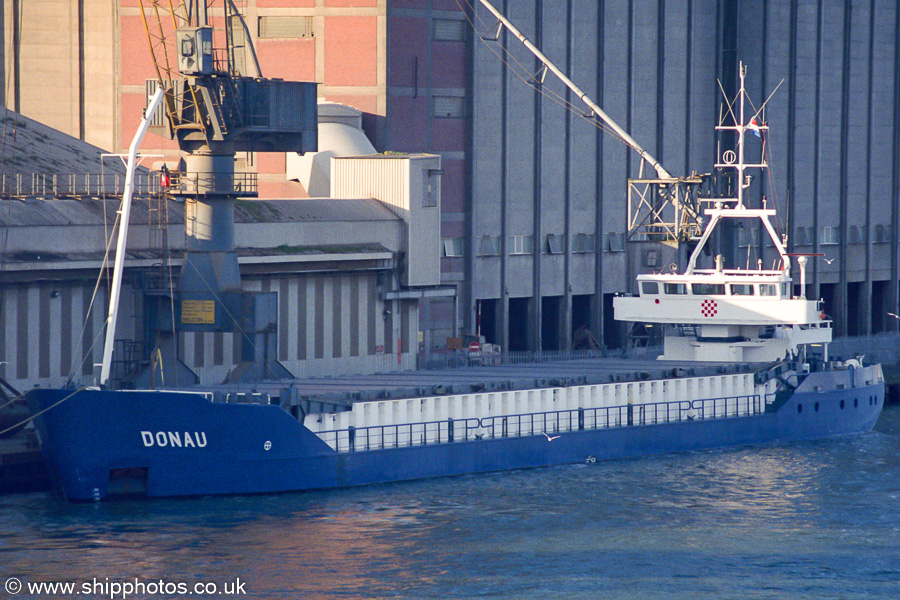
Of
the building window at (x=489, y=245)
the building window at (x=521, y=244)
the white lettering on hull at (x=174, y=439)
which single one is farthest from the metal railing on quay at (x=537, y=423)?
the building window at (x=521, y=244)

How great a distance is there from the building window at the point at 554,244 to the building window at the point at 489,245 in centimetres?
302

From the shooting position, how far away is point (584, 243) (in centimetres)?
7250

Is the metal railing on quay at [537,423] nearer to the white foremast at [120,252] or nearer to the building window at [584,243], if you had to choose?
the white foremast at [120,252]

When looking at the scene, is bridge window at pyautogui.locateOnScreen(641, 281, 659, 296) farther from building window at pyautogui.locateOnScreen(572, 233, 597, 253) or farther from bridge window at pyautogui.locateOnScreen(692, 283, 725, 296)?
building window at pyautogui.locateOnScreen(572, 233, 597, 253)

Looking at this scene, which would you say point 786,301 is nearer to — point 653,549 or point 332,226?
point 332,226

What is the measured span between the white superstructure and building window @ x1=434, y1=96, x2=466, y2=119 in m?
13.8

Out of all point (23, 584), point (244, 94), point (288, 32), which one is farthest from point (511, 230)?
point (23, 584)

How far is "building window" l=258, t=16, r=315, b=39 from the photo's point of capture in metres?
65.1

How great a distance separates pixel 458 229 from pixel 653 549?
33479 mm

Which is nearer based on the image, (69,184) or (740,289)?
(69,184)

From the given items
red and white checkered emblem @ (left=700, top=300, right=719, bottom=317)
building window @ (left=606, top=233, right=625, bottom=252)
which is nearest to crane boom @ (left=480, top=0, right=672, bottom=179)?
building window @ (left=606, top=233, right=625, bottom=252)

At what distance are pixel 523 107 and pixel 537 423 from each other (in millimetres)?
24999

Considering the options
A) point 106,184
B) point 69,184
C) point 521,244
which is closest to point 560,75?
point 521,244

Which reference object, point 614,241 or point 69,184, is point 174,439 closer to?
point 69,184
